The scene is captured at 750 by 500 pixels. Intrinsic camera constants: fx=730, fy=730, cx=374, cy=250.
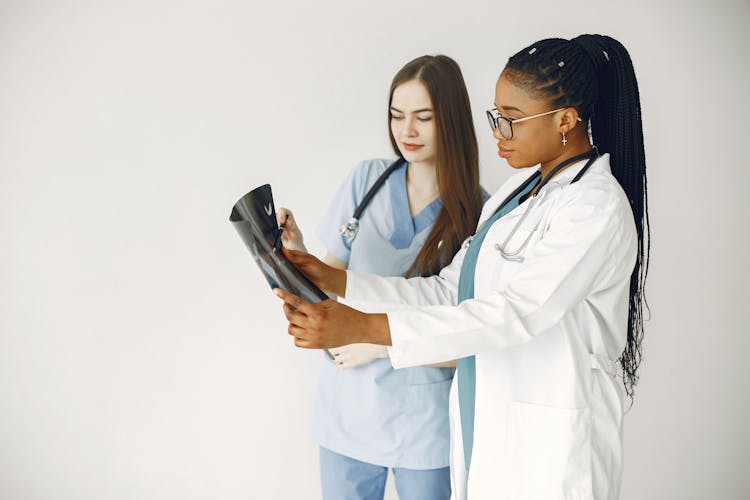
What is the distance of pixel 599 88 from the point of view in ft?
4.62

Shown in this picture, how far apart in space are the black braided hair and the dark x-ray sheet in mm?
542

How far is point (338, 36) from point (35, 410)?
1519mm

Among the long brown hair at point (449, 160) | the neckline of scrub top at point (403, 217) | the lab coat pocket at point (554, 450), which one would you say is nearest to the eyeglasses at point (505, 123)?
the long brown hair at point (449, 160)

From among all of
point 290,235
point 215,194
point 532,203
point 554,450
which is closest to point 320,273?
point 290,235

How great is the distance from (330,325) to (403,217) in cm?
62

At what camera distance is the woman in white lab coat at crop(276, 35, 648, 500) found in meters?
1.27

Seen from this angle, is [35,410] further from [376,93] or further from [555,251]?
[555,251]

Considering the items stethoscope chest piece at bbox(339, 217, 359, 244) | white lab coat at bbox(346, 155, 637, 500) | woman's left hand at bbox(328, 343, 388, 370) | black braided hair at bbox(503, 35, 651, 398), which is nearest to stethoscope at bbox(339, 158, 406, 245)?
stethoscope chest piece at bbox(339, 217, 359, 244)

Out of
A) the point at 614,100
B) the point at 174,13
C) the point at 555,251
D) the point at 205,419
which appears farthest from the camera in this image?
the point at 205,419

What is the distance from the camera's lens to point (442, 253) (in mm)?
1783

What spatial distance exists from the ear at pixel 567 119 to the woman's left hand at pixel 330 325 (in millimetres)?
509

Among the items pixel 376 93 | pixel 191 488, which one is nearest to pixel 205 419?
pixel 191 488

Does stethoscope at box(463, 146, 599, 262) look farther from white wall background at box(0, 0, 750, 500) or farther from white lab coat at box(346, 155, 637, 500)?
white wall background at box(0, 0, 750, 500)

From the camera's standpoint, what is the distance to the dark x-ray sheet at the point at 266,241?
1395 millimetres
